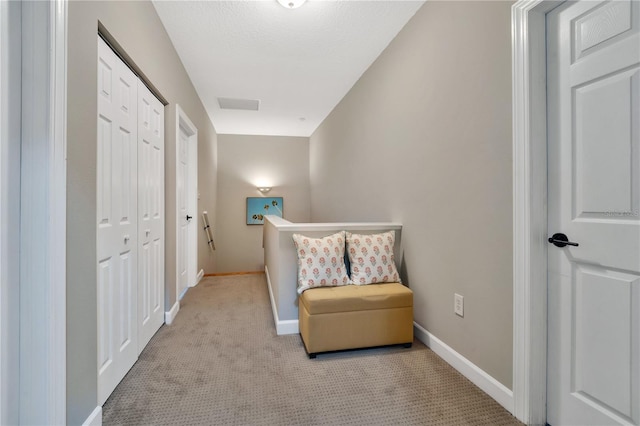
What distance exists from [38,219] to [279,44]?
7.66 ft

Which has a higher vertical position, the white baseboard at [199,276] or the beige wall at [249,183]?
the beige wall at [249,183]

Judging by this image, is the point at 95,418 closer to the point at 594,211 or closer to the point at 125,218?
the point at 125,218

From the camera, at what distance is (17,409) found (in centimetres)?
99

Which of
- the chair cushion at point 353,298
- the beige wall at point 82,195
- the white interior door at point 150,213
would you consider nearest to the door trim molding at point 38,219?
the beige wall at point 82,195

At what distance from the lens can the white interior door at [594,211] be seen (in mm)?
1021

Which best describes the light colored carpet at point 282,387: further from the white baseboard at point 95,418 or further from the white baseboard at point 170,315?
the white baseboard at point 170,315

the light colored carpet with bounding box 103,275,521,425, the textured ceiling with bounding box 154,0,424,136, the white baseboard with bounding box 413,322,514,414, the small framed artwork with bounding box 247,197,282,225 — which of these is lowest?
the light colored carpet with bounding box 103,275,521,425

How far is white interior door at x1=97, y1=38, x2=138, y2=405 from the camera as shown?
1.44m

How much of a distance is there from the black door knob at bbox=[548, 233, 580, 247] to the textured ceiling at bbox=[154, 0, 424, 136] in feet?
6.15

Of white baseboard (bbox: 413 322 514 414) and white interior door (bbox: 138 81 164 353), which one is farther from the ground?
white interior door (bbox: 138 81 164 353)

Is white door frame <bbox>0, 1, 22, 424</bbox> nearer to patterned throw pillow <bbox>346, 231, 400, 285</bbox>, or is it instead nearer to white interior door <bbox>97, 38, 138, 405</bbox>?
white interior door <bbox>97, 38, 138, 405</bbox>

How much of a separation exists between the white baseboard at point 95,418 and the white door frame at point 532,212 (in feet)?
6.36

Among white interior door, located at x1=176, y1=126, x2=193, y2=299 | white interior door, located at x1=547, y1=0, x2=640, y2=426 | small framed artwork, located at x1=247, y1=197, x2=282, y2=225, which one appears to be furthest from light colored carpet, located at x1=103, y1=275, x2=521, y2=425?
small framed artwork, located at x1=247, y1=197, x2=282, y2=225

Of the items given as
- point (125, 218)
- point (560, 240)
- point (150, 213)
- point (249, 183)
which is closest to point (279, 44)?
point (150, 213)
